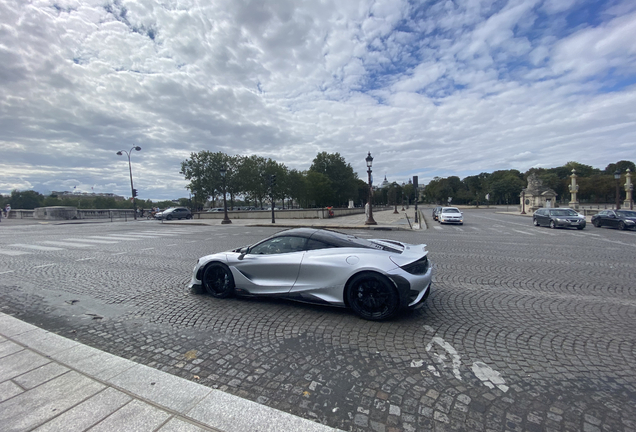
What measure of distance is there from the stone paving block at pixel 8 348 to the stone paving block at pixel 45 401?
109 centimetres

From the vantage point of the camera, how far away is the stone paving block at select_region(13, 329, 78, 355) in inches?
132

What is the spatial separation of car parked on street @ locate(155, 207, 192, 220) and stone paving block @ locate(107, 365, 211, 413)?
39892mm

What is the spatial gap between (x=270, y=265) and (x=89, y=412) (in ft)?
9.14

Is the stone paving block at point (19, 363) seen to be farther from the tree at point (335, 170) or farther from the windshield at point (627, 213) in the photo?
the tree at point (335, 170)

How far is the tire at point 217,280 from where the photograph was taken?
5258 mm

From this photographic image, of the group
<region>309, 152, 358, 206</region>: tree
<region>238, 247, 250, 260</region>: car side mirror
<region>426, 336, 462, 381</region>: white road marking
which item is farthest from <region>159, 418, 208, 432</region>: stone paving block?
<region>309, 152, 358, 206</region>: tree

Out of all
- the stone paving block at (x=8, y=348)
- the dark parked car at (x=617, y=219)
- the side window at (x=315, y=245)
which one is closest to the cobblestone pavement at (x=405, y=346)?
the stone paving block at (x=8, y=348)

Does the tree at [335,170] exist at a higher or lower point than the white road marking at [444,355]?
higher

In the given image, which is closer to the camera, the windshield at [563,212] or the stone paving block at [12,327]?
the stone paving block at [12,327]

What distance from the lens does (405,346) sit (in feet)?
11.2

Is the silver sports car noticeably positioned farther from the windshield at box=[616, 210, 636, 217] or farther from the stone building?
the stone building

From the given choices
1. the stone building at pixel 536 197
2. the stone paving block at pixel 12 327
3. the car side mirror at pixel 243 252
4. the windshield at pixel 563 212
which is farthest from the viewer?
the stone building at pixel 536 197

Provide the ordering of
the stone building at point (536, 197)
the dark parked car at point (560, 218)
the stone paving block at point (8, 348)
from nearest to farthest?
the stone paving block at point (8, 348), the dark parked car at point (560, 218), the stone building at point (536, 197)

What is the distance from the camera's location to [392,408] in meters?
2.40
